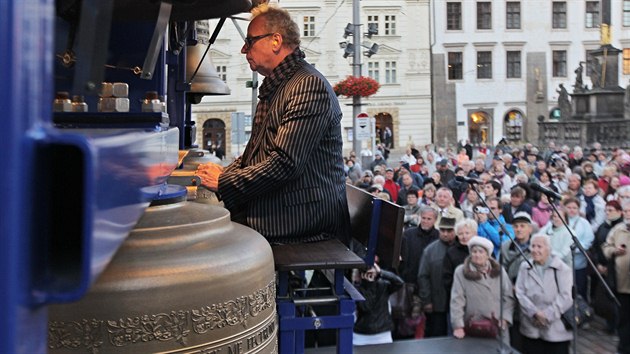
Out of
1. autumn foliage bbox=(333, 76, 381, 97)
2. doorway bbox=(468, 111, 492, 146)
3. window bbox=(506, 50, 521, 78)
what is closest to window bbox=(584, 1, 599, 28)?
window bbox=(506, 50, 521, 78)

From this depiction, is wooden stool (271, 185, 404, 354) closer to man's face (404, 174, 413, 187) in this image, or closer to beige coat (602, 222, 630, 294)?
beige coat (602, 222, 630, 294)

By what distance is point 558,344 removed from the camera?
22.4 ft

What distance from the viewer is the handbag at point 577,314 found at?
6793 millimetres

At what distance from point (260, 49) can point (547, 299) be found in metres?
4.83

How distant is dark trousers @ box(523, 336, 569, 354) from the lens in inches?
269

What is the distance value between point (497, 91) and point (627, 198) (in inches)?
1634

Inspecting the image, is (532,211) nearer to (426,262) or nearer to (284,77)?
(426,262)

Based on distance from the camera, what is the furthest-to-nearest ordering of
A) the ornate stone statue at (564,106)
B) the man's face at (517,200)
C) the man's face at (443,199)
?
1. the ornate stone statue at (564,106)
2. the man's face at (517,200)
3. the man's face at (443,199)

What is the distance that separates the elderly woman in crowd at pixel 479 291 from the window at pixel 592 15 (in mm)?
47947

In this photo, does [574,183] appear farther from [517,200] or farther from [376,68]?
[376,68]

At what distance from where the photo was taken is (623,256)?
26.4ft

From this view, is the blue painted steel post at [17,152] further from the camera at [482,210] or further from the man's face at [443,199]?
the man's face at [443,199]

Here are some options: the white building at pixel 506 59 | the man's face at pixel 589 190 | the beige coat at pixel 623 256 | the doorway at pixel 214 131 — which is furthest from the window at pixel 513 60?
the beige coat at pixel 623 256

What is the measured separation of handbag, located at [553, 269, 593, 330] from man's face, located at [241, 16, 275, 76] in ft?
15.7
